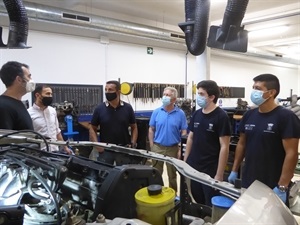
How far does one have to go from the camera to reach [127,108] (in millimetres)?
3029

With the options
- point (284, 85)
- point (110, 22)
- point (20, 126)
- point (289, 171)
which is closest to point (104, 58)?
point (110, 22)

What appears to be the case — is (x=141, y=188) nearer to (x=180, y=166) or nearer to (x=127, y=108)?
(x=180, y=166)

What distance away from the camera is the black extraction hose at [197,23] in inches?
84.8

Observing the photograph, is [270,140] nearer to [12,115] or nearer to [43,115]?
[12,115]

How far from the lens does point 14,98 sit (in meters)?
2.30

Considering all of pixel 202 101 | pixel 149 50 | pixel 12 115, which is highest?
pixel 149 50

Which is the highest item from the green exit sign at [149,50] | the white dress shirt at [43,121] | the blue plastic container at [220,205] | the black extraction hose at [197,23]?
the green exit sign at [149,50]

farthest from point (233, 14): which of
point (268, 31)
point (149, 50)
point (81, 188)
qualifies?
point (268, 31)

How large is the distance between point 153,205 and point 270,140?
1.38 m

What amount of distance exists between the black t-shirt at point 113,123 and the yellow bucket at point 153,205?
194 centimetres

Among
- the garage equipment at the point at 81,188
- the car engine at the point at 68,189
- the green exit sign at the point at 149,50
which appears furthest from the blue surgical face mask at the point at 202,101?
the green exit sign at the point at 149,50

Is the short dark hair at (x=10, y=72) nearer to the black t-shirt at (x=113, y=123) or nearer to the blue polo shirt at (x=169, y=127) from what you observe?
the black t-shirt at (x=113, y=123)

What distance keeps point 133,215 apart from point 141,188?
11cm

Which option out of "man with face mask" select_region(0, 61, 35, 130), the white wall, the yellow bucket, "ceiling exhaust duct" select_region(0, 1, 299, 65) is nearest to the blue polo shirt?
"man with face mask" select_region(0, 61, 35, 130)
